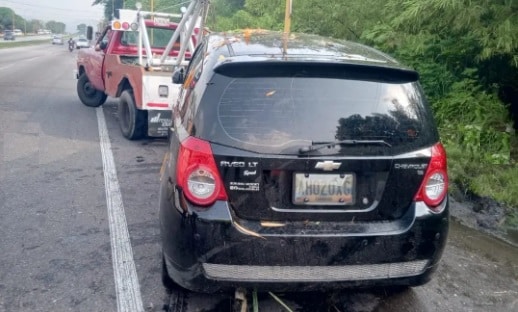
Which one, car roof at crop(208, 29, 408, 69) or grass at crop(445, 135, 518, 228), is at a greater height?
car roof at crop(208, 29, 408, 69)

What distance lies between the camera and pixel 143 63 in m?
8.73

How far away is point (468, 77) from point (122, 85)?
5814 millimetres

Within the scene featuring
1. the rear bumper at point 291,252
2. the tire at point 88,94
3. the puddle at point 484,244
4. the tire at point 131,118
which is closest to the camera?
the rear bumper at point 291,252

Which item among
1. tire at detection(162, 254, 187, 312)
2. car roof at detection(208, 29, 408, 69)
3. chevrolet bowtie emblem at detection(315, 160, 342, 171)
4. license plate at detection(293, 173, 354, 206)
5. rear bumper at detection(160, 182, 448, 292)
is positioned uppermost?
car roof at detection(208, 29, 408, 69)

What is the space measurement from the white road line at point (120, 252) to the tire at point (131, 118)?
4.89ft

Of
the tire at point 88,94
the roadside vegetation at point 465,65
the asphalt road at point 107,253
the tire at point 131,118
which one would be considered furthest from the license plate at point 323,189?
the tire at point 88,94

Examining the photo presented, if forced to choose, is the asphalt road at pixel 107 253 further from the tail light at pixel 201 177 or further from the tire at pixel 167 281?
the tail light at pixel 201 177

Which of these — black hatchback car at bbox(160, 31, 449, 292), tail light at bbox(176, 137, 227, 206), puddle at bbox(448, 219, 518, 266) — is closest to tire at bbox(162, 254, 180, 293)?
black hatchback car at bbox(160, 31, 449, 292)

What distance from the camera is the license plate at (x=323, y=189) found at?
2857 mm

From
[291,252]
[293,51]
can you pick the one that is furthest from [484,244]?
[293,51]

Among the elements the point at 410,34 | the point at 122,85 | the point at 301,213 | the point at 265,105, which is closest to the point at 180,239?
the point at 301,213

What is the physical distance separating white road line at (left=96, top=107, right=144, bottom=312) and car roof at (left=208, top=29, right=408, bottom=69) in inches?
69.3

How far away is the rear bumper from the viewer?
2.81m

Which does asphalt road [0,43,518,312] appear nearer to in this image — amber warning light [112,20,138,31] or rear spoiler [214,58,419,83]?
rear spoiler [214,58,419,83]
